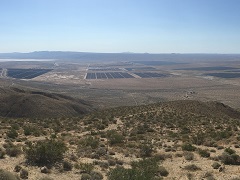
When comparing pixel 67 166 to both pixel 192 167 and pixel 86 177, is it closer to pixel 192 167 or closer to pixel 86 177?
pixel 86 177

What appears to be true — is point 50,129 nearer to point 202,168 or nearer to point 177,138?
point 177,138

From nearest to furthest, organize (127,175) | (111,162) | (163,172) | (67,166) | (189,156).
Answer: (127,175)
(163,172)
(67,166)
(111,162)
(189,156)

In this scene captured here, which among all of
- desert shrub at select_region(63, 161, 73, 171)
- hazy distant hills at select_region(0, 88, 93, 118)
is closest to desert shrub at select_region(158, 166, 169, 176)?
desert shrub at select_region(63, 161, 73, 171)

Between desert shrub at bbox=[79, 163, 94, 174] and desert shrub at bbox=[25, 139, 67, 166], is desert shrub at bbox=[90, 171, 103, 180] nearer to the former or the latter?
desert shrub at bbox=[79, 163, 94, 174]

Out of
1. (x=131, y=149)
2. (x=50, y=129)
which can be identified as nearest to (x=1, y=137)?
(x=50, y=129)

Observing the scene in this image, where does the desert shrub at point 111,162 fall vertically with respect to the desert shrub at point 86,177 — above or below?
below

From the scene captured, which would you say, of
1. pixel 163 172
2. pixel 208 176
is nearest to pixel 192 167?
pixel 208 176

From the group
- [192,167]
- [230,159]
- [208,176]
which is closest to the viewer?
[208,176]

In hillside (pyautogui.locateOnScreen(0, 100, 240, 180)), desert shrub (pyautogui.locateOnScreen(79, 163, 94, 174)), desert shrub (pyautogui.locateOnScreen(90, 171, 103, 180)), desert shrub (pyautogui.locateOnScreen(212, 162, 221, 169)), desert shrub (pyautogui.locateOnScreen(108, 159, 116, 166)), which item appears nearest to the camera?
desert shrub (pyautogui.locateOnScreen(90, 171, 103, 180))

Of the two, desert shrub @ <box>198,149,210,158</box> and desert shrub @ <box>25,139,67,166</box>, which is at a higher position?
desert shrub @ <box>25,139,67,166</box>

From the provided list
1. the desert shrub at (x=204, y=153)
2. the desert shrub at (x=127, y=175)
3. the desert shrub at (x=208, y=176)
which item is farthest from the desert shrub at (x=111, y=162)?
the desert shrub at (x=204, y=153)

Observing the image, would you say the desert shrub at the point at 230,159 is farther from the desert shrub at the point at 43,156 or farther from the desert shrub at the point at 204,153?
the desert shrub at the point at 43,156

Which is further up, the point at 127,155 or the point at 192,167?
→ the point at 192,167
